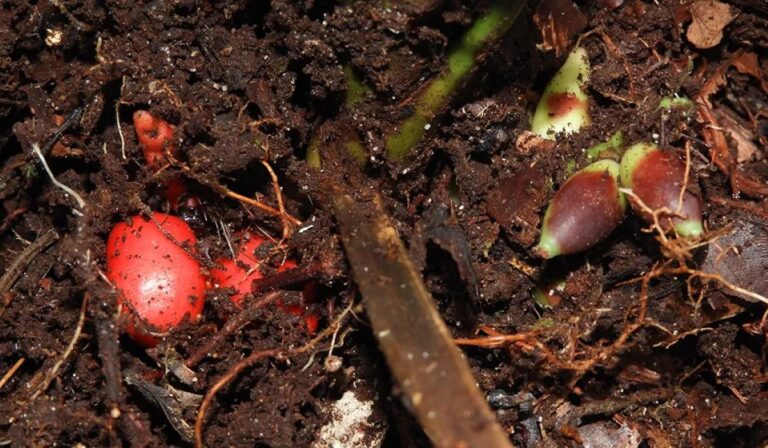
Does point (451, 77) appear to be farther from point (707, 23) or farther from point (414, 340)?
point (707, 23)

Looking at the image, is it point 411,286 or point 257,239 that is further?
point 257,239

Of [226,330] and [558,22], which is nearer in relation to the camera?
[226,330]

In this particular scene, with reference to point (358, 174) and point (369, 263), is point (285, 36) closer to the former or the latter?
point (358, 174)

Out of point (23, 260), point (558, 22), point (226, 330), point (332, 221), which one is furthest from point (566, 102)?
point (23, 260)

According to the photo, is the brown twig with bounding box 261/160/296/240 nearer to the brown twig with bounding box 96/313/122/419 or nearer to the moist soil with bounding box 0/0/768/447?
the moist soil with bounding box 0/0/768/447

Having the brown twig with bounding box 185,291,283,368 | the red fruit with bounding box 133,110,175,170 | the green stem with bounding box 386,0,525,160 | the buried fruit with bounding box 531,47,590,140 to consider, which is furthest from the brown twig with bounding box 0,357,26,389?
the buried fruit with bounding box 531,47,590,140

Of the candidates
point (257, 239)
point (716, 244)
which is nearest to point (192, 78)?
point (257, 239)
